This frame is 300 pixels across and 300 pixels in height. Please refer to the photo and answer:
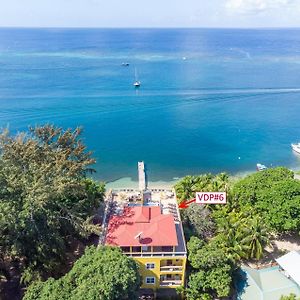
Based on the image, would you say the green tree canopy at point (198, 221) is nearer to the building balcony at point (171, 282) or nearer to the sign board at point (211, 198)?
the sign board at point (211, 198)

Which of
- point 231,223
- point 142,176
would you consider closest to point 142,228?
point 231,223

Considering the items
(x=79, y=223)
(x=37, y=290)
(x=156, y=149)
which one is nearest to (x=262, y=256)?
(x=79, y=223)

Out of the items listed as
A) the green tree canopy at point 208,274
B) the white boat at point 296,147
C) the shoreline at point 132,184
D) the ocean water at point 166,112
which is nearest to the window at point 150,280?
the green tree canopy at point 208,274

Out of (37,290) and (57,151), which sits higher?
(57,151)

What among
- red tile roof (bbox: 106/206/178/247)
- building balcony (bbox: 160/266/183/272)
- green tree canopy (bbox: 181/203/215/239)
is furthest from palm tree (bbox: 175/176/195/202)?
building balcony (bbox: 160/266/183/272)

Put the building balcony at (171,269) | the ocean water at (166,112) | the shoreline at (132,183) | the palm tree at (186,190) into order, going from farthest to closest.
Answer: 1. the ocean water at (166,112)
2. the shoreline at (132,183)
3. the palm tree at (186,190)
4. the building balcony at (171,269)

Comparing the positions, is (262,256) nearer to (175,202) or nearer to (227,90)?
(175,202)

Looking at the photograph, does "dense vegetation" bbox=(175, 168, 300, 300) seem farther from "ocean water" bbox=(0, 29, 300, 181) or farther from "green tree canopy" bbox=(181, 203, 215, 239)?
"ocean water" bbox=(0, 29, 300, 181)
